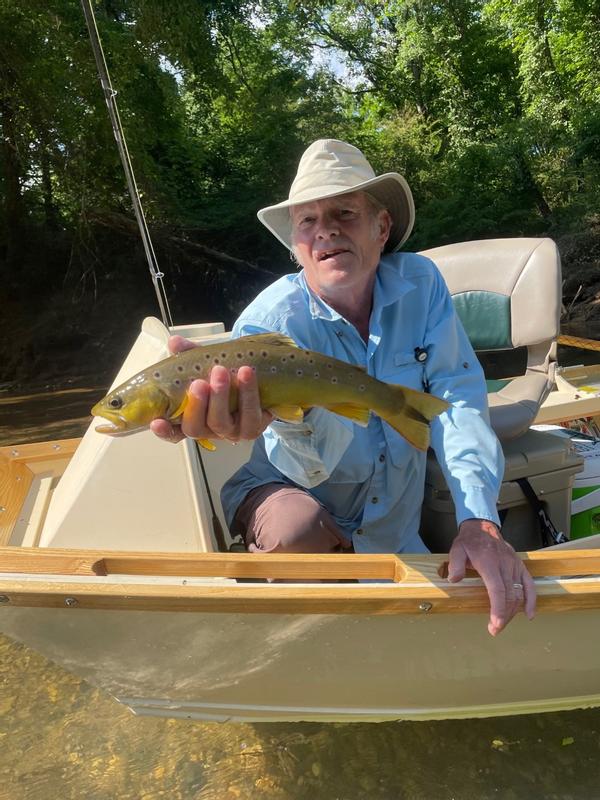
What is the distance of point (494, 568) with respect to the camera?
1.86m

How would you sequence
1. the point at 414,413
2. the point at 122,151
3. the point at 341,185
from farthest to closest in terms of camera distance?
1. the point at 122,151
2. the point at 341,185
3. the point at 414,413

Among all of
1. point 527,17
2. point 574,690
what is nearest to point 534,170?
point 527,17

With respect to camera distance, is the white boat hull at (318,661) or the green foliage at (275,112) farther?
the green foliage at (275,112)

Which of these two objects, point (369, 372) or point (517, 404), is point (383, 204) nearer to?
point (369, 372)

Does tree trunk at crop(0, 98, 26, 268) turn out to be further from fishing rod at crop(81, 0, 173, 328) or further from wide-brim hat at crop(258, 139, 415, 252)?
wide-brim hat at crop(258, 139, 415, 252)

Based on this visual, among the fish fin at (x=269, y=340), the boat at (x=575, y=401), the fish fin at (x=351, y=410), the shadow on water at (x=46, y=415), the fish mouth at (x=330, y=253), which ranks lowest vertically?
the shadow on water at (x=46, y=415)

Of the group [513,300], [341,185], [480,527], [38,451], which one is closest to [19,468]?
[38,451]

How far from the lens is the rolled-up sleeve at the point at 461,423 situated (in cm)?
196

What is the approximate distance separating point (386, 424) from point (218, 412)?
0.73 meters

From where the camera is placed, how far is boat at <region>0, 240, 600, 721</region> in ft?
6.37

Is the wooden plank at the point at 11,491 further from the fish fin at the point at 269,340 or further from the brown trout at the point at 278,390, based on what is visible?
the fish fin at the point at 269,340

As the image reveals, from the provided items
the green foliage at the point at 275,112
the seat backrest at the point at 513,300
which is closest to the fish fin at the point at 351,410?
the seat backrest at the point at 513,300

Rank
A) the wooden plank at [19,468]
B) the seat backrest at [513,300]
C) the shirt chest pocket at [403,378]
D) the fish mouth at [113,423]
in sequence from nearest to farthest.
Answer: the fish mouth at [113,423] → the shirt chest pocket at [403,378] → the wooden plank at [19,468] → the seat backrest at [513,300]

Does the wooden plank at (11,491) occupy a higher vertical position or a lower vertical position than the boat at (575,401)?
higher
